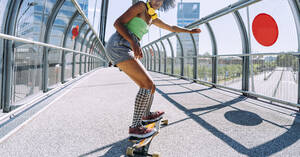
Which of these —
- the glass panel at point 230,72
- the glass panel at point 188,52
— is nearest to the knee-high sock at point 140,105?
the glass panel at point 230,72

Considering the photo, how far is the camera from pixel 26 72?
3.05 m

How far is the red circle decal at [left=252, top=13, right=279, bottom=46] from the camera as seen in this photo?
146 inches

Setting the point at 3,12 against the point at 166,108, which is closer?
the point at 3,12

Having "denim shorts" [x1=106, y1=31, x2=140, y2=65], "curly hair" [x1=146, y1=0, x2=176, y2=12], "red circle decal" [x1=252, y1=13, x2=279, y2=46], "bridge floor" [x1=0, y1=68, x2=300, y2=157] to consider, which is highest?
"red circle decal" [x1=252, y1=13, x2=279, y2=46]

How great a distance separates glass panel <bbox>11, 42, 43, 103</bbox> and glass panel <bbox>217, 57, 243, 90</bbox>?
4.65 metres

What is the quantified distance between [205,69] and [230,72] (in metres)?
1.50

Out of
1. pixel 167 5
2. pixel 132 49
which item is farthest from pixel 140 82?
pixel 167 5

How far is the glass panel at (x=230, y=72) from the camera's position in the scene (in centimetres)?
463

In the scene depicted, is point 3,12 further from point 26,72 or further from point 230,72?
point 230,72

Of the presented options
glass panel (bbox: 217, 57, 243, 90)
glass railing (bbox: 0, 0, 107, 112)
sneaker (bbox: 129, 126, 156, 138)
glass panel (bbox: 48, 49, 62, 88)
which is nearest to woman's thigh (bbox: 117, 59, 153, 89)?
sneaker (bbox: 129, 126, 156, 138)

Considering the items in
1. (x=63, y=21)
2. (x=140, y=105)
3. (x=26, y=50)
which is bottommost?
(x=140, y=105)

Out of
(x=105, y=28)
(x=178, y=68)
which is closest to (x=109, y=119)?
(x=178, y=68)

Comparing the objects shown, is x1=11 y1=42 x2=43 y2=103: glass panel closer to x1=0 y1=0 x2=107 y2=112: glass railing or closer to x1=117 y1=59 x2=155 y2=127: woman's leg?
x1=0 y1=0 x2=107 y2=112: glass railing

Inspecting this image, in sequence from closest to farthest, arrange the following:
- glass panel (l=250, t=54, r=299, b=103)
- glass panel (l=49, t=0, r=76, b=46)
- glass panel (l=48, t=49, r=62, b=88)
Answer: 1. glass panel (l=250, t=54, r=299, b=103)
2. glass panel (l=48, t=49, r=62, b=88)
3. glass panel (l=49, t=0, r=76, b=46)
